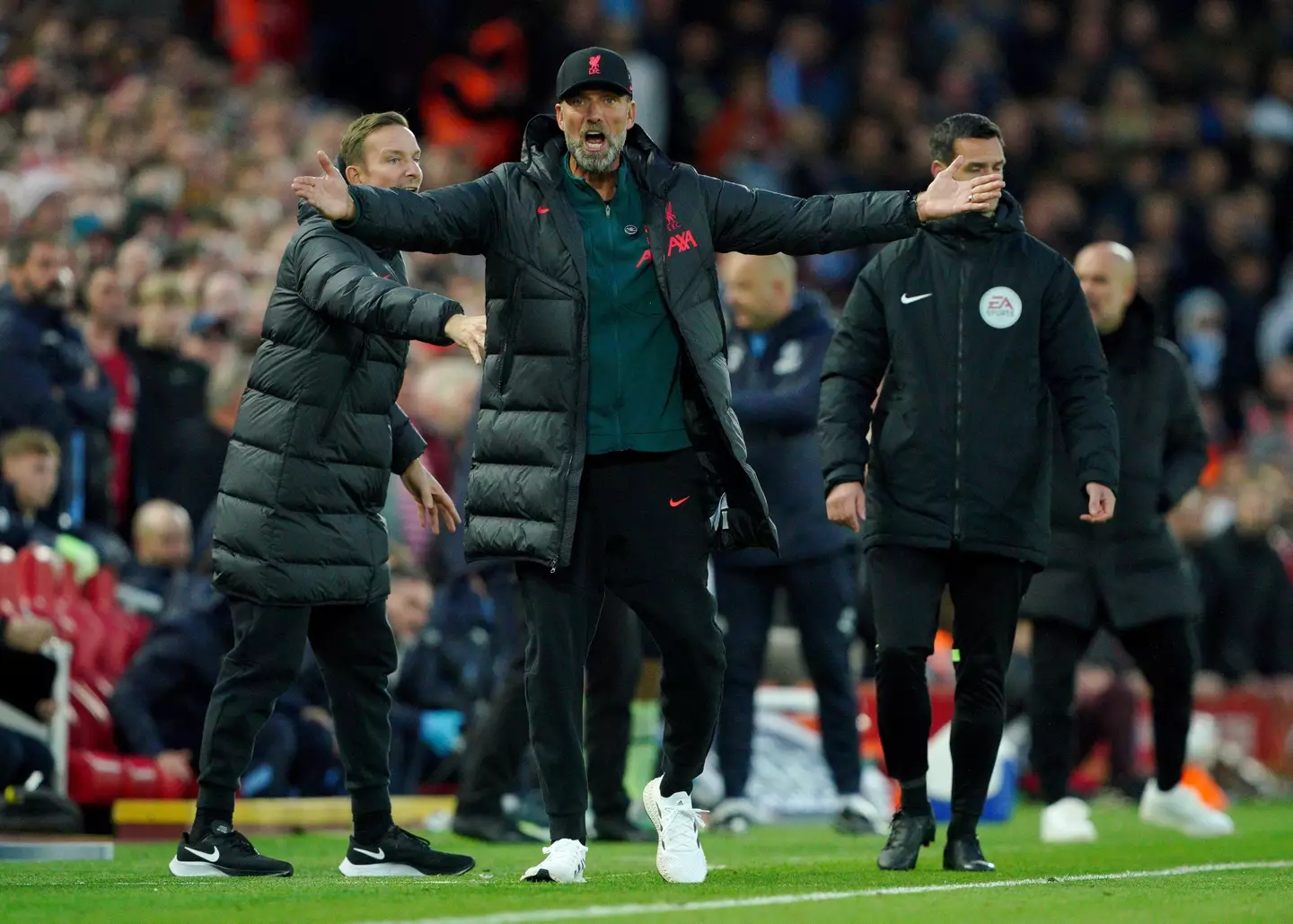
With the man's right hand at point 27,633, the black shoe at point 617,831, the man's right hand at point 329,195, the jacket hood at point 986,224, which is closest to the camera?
the man's right hand at point 329,195

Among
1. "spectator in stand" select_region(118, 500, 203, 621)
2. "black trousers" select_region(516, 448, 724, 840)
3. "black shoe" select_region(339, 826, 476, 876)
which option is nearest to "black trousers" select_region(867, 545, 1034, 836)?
"black trousers" select_region(516, 448, 724, 840)

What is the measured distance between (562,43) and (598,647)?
12331mm

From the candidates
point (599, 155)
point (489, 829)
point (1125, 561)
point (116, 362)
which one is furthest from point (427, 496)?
point (116, 362)

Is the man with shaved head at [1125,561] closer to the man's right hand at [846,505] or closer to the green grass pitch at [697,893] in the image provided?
the green grass pitch at [697,893]

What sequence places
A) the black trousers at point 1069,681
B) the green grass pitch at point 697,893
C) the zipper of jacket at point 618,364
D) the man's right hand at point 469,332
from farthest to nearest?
1. the black trousers at point 1069,681
2. the zipper of jacket at point 618,364
3. the man's right hand at point 469,332
4. the green grass pitch at point 697,893

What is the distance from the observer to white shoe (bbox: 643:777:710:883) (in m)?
6.78

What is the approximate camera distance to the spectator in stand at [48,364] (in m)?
10.9

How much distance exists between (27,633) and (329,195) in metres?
3.90

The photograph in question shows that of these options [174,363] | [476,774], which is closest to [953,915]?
[476,774]

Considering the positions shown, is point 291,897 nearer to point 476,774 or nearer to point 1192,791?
point 476,774

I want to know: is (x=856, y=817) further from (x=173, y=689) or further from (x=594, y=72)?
(x=594, y=72)

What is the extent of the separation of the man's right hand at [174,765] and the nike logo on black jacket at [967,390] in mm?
3674

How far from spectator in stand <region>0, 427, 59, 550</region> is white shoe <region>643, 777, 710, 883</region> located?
463 cm

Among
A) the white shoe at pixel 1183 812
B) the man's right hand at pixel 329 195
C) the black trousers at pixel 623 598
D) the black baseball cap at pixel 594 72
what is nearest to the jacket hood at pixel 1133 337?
the white shoe at pixel 1183 812
